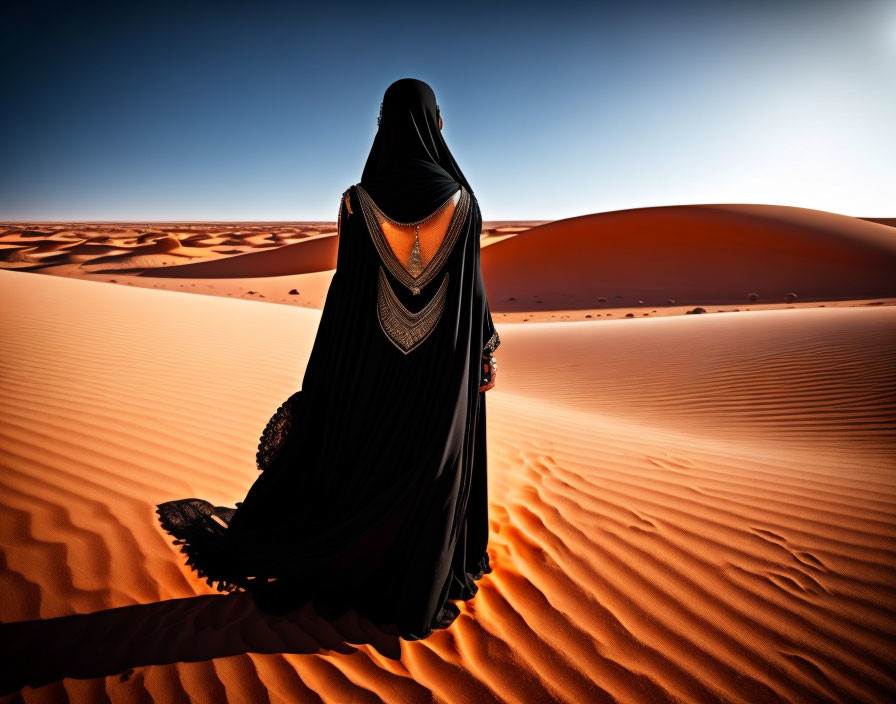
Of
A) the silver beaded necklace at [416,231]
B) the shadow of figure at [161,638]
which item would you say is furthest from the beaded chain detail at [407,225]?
the shadow of figure at [161,638]

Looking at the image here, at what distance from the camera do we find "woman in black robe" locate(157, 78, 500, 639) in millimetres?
2066

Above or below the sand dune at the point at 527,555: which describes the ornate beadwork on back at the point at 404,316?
above

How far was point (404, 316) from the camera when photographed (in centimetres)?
219

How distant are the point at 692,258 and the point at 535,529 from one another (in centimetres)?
2450

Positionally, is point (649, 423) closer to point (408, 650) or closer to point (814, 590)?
point (814, 590)

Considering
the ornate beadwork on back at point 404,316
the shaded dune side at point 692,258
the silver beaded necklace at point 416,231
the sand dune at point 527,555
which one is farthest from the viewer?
the shaded dune side at point 692,258

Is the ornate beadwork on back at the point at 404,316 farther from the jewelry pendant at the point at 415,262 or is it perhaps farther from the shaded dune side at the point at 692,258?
the shaded dune side at the point at 692,258

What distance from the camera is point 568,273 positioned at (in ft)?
79.2

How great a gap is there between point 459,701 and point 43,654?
5.50 feet

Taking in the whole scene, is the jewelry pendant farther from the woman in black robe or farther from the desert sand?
the desert sand

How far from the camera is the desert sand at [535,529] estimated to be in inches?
72.9

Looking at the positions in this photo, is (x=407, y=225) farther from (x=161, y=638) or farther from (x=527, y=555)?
(x=161, y=638)

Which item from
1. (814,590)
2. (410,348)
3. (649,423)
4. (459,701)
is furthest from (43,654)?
(649,423)

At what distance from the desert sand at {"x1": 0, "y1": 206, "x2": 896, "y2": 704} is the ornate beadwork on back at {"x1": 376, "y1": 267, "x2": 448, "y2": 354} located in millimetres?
1297
